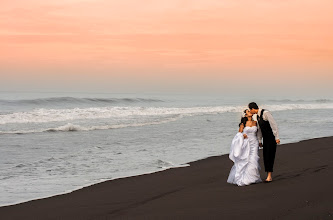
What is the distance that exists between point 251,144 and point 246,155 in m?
0.26

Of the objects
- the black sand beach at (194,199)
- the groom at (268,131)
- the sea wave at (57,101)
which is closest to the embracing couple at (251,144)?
the groom at (268,131)

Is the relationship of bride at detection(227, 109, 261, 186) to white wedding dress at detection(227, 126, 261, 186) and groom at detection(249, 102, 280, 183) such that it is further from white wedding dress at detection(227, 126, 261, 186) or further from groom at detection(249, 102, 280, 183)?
groom at detection(249, 102, 280, 183)

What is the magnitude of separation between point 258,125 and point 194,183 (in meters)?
1.82

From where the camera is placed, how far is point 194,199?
25.9 ft

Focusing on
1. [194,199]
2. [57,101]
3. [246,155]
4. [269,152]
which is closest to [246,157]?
[246,155]

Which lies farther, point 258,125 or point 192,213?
point 258,125

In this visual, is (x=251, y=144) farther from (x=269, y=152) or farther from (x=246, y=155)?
(x=269, y=152)

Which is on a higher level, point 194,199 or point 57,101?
point 194,199

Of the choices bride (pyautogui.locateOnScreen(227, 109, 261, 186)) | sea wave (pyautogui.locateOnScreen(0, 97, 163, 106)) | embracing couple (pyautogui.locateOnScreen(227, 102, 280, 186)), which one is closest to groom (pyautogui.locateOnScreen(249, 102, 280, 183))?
embracing couple (pyautogui.locateOnScreen(227, 102, 280, 186))

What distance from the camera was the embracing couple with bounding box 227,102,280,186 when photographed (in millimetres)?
9180

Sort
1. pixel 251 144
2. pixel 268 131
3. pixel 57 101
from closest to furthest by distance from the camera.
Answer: pixel 251 144, pixel 268 131, pixel 57 101

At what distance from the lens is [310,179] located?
30.5 ft

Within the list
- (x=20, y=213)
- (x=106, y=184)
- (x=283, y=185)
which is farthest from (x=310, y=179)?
(x=20, y=213)

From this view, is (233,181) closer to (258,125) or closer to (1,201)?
(258,125)
